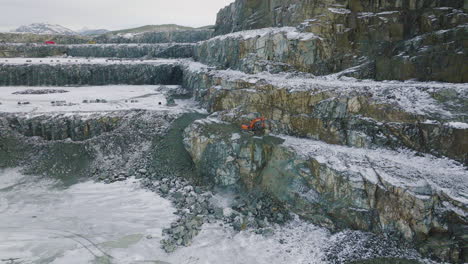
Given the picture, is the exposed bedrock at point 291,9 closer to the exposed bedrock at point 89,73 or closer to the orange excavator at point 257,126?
the orange excavator at point 257,126

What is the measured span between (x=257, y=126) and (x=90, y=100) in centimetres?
1784

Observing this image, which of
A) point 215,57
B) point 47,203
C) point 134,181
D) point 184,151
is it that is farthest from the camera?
point 215,57

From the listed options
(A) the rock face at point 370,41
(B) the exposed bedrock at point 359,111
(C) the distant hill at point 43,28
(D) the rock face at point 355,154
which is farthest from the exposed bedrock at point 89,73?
(C) the distant hill at point 43,28

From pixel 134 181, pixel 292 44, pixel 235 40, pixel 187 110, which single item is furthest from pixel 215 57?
pixel 134 181

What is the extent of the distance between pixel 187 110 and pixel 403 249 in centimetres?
1808

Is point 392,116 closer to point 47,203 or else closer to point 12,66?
point 47,203

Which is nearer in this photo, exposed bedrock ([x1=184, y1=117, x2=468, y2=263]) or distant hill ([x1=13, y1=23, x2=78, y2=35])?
exposed bedrock ([x1=184, y1=117, x2=468, y2=263])

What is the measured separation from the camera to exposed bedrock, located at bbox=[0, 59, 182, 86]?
106 ft

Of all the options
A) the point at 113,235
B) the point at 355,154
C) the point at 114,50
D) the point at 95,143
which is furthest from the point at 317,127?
the point at 114,50

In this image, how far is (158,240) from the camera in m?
11.8

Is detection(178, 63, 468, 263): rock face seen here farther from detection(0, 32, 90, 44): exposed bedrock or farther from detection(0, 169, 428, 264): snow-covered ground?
detection(0, 32, 90, 44): exposed bedrock

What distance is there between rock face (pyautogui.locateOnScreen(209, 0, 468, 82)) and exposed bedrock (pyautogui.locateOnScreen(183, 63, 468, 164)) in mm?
1457

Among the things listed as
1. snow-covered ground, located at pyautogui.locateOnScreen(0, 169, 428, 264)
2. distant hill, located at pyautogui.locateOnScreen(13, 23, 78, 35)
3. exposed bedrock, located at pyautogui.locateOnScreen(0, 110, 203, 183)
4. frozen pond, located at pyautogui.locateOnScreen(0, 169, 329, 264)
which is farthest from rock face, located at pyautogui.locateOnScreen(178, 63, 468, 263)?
distant hill, located at pyautogui.locateOnScreen(13, 23, 78, 35)

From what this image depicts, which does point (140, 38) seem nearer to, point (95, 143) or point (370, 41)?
point (95, 143)
